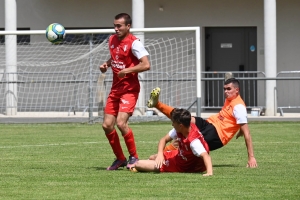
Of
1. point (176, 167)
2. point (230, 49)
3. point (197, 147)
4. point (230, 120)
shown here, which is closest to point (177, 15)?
point (230, 49)

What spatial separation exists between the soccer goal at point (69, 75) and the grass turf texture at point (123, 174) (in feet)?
22.8

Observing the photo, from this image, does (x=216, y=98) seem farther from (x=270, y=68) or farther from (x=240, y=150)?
(x=240, y=150)

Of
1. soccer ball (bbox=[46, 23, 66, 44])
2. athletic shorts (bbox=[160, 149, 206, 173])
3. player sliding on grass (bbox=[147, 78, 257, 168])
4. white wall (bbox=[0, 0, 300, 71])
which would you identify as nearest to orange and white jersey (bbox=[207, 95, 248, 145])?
player sliding on grass (bbox=[147, 78, 257, 168])

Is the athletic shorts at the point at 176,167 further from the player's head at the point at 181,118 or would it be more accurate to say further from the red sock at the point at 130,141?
the red sock at the point at 130,141

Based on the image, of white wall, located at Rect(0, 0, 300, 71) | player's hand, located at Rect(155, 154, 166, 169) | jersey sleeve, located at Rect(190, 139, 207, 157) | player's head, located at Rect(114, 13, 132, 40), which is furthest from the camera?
white wall, located at Rect(0, 0, 300, 71)

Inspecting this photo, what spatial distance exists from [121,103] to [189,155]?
1370 mm

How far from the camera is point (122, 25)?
10.0m

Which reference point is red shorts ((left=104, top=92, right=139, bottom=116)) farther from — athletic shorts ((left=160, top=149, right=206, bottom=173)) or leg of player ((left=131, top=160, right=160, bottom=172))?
athletic shorts ((left=160, top=149, right=206, bottom=173))

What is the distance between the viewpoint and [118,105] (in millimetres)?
10297

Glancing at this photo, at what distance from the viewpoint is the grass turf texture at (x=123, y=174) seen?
7.64m

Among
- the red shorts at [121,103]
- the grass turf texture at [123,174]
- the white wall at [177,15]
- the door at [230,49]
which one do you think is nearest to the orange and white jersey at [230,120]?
the grass turf texture at [123,174]

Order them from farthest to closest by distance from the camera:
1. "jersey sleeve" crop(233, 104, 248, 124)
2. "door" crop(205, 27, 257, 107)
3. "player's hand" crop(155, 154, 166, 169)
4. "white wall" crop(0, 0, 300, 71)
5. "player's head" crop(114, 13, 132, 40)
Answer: "door" crop(205, 27, 257, 107)
"white wall" crop(0, 0, 300, 71)
"jersey sleeve" crop(233, 104, 248, 124)
"player's head" crop(114, 13, 132, 40)
"player's hand" crop(155, 154, 166, 169)

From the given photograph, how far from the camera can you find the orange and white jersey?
10266 millimetres

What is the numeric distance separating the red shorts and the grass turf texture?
2.61 feet
